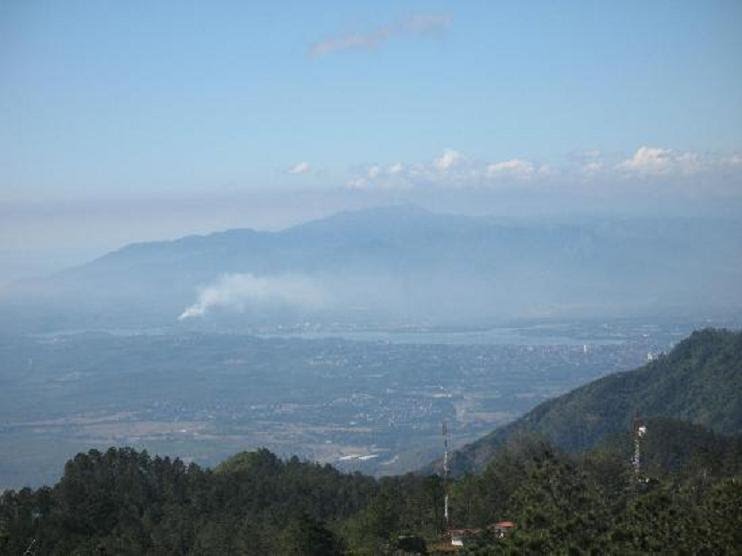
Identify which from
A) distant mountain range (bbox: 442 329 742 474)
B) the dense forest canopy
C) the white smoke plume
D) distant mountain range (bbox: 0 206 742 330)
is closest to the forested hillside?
the dense forest canopy

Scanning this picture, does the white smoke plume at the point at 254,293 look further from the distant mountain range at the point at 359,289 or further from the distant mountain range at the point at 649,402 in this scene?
the distant mountain range at the point at 649,402

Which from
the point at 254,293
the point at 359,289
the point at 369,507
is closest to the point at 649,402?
the point at 369,507

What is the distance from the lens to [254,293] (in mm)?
166875

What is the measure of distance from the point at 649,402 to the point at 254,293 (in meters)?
110

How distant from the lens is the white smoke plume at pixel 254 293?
5842 inches

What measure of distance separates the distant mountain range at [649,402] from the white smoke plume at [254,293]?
258ft

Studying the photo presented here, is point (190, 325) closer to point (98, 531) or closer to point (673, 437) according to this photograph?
point (673, 437)

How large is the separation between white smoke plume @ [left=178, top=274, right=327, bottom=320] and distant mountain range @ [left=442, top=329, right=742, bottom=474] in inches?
3092

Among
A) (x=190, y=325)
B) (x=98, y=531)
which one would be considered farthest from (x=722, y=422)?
(x=190, y=325)

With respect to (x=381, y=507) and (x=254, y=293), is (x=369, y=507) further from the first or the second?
(x=254, y=293)

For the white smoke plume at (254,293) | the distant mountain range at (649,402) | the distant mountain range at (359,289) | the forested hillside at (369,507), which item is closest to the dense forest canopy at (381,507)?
the forested hillside at (369,507)

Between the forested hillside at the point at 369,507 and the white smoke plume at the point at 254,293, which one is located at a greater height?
the white smoke plume at the point at 254,293

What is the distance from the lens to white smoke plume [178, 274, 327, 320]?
487 feet

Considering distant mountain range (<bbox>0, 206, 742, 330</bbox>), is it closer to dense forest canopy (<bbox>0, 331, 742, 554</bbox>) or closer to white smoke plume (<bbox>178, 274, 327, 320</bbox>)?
white smoke plume (<bbox>178, 274, 327, 320</bbox>)
